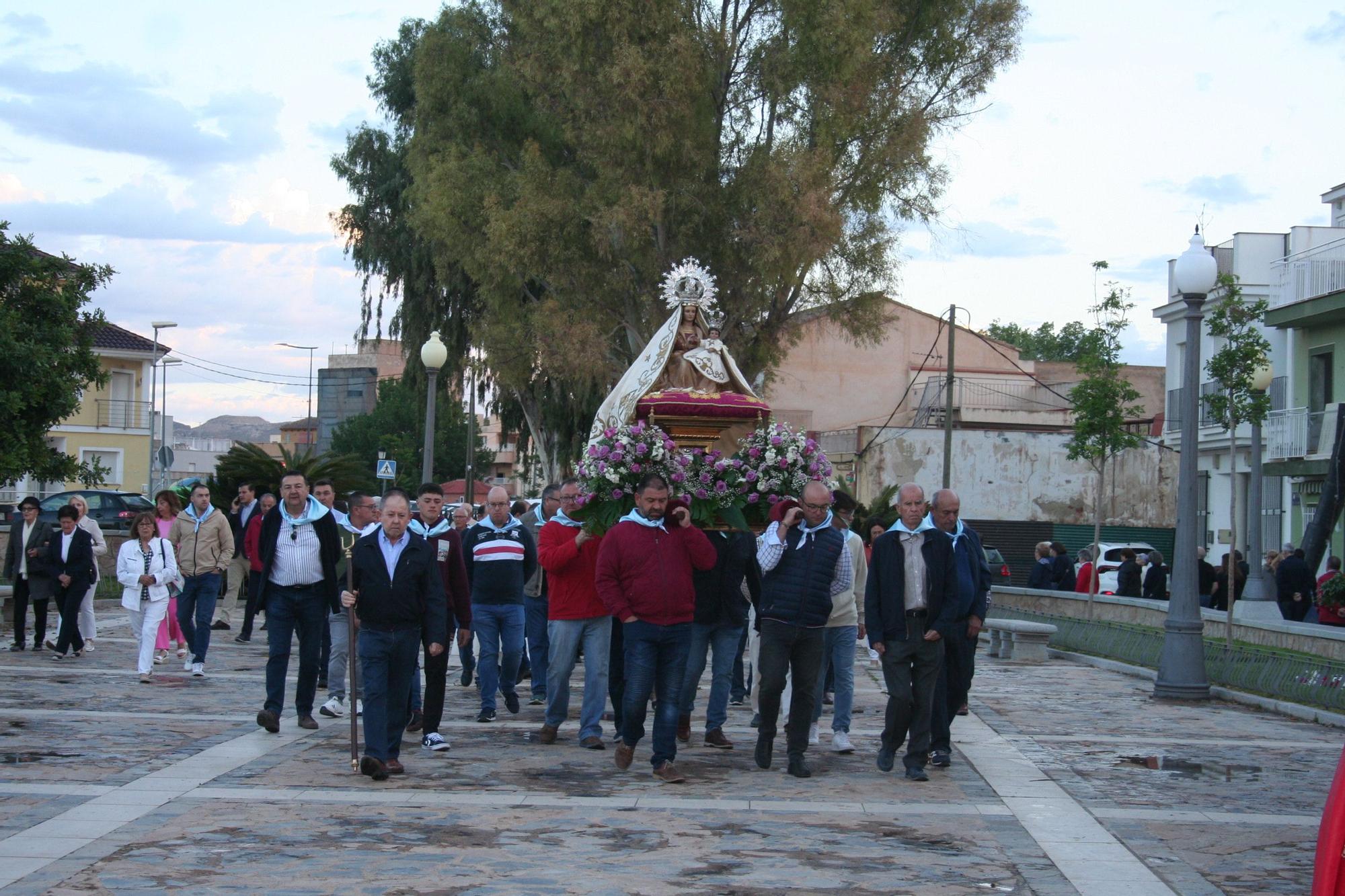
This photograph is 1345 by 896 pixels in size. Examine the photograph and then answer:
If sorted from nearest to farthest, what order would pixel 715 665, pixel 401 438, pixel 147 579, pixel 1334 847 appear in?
1. pixel 1334 847
2. pixel 715 665
3. pixel 147 579
4. pixel 401 438

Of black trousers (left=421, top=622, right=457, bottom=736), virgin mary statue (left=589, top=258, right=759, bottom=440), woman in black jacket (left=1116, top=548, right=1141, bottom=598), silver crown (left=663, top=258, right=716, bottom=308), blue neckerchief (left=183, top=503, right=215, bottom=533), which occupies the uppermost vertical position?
silver crown (left=663, top=258, right=716, bottom=308)

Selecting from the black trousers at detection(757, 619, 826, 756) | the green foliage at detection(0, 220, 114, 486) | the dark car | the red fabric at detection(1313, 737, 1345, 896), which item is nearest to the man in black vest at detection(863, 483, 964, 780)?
the black trousers at detection(757, 619, 826, 756)

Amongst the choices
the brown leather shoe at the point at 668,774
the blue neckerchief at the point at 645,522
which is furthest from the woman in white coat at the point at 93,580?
the brown leather shoe at the point at 668,774

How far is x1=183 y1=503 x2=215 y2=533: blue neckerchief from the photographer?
1527cm

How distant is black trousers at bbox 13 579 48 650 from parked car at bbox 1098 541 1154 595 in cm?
1901

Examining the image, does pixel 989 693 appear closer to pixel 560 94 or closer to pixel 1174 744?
pixel 1174 744

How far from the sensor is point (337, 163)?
39312mm

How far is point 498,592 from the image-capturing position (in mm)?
12258

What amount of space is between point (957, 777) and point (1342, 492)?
15.3 m

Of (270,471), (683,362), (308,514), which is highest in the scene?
(683,362)

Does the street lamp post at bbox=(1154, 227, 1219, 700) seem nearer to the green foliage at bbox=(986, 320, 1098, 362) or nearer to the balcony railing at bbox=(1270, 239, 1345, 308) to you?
the balcony railing at bbox=(1270, 239, 1345, 308)

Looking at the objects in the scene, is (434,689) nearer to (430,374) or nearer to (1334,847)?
(1334,847)

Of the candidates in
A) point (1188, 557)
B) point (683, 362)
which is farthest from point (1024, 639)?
point (683, 362)

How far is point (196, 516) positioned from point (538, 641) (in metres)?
4.33
